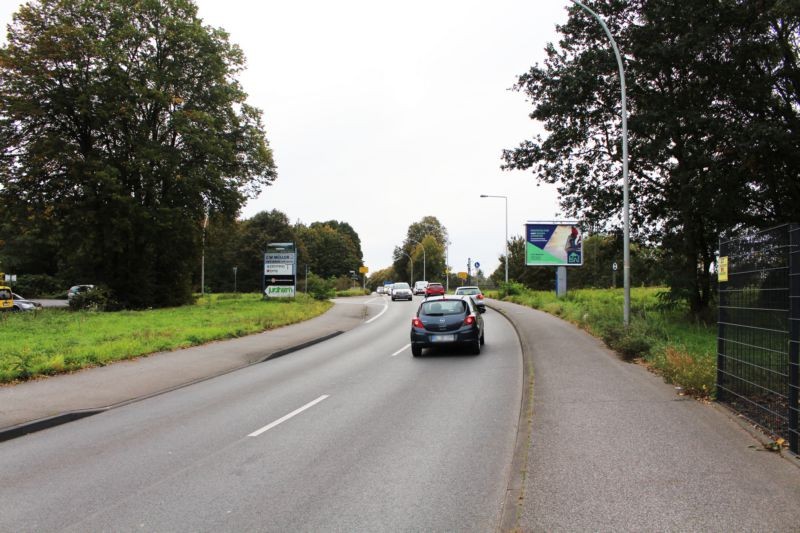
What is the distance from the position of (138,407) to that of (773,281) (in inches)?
354

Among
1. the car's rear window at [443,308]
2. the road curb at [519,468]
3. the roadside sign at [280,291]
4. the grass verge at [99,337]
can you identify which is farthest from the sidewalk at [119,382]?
the roadside sign at [280,291]

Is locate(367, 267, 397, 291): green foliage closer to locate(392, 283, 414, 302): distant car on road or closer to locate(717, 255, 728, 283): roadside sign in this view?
locate(392, 283, 414, 302): distant car on road

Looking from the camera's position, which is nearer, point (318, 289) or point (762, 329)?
point (762, 329)

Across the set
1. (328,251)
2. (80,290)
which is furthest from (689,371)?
(328,251)

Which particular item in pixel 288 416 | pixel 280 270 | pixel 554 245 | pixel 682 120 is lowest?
pixel 288 416

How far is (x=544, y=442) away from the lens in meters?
5.93

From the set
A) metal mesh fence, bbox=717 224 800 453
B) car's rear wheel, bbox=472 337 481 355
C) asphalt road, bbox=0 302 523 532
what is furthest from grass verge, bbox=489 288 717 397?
car's rear wheel, bbox=472 337 481 355

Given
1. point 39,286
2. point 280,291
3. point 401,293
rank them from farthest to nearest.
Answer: point 39,286, point 401,293, point 280,291

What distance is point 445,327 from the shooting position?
1422 cm

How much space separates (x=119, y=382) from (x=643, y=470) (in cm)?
953

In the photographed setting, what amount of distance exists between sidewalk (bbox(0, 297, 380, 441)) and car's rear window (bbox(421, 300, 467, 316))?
4337 mm

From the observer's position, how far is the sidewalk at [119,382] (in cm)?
810

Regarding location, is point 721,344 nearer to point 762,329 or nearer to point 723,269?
point 723,269

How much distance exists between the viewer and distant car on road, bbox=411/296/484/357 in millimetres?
14094
